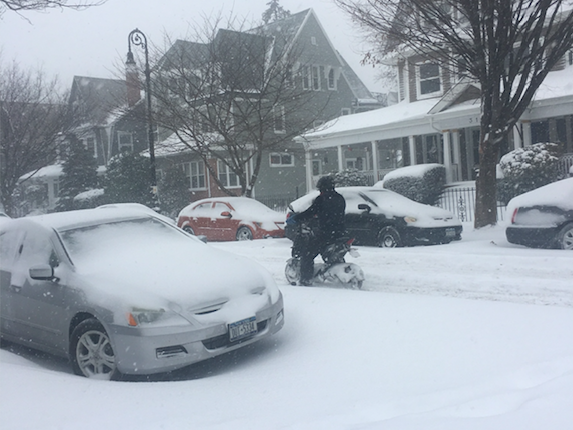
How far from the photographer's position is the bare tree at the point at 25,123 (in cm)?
2767

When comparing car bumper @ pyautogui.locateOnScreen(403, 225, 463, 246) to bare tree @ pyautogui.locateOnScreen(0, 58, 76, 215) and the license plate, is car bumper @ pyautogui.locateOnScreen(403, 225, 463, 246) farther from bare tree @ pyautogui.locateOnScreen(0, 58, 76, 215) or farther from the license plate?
bare tree @ pyautogui.locateOnScreen(0, 58, 76, 215)

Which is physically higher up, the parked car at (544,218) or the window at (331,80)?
the window at (331,80)

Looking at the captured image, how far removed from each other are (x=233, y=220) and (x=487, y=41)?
8.34m

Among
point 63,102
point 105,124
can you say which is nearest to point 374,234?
point 63,102

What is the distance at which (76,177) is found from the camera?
36.2 meters

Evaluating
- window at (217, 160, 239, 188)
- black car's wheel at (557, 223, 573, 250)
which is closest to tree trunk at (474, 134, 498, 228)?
black car's wheel at (557, 223, 573, 250)

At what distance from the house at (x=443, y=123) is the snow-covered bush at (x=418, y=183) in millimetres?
1448

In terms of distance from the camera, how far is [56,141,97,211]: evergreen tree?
35719 mm

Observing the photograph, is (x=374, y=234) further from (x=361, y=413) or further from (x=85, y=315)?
(x=361, y=413)

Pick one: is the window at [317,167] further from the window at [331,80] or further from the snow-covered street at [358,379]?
the snow-covered street at [358,379]

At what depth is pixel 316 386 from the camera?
4.48 metres

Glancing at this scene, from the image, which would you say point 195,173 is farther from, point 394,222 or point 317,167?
point 394,222

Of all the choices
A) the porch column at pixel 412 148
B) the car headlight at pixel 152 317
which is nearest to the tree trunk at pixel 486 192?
the car headlight at pixel 152 317

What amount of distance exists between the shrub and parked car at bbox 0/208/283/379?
1641 cm
